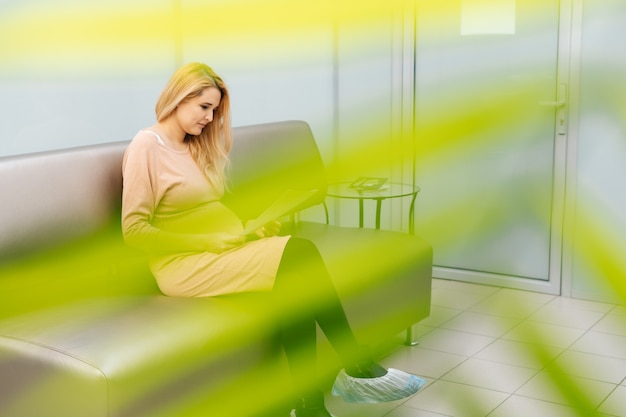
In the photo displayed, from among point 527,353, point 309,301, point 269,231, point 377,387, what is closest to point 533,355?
point 527,353

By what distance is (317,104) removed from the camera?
0.19 metres

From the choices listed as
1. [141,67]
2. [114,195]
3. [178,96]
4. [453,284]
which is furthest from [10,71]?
[114,195]

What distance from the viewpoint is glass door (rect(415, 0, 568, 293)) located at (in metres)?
0.16

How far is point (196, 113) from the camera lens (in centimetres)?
191

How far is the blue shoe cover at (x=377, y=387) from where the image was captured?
1.77 meters

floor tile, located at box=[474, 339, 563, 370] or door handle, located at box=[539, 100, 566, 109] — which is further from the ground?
door handle, located at box=[539, 100, 566, 109]

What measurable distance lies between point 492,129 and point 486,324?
2.0 inches

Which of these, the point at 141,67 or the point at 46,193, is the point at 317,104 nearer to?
the point at 141,67

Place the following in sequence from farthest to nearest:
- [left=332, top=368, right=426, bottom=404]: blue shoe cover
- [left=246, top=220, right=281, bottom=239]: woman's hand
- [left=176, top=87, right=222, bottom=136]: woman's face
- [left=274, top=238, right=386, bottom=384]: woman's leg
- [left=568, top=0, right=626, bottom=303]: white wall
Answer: [left=246, top=220, right=281, bottom=239]: woman's hand → [left=176, top=87, right=222, bottom=136]: woman's face → [left=332, top=368, right=426, bottom=404]: blue shoe cover → [left=274, top=238, right=386, bottom=384]: woman's leg → [left=568, top=0, right=626, bottom=303]: white wall

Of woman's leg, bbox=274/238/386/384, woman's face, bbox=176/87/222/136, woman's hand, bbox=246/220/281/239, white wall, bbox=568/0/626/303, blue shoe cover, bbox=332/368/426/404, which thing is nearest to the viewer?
white wall, bbox=568/0/626/303

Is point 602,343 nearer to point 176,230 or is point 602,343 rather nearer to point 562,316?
point 562,316

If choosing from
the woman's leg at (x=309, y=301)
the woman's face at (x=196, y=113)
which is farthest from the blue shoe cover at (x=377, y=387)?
the woman's face at (x=196, y=113)

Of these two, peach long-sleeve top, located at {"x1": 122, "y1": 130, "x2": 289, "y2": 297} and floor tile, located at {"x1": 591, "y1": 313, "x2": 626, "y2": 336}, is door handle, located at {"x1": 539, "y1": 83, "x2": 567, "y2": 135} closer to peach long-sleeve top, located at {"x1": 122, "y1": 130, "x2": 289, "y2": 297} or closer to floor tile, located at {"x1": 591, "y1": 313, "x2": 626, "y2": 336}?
floor tile, located at {"x1": 591, "y1": 313, "x2": 626, "y2": 336}

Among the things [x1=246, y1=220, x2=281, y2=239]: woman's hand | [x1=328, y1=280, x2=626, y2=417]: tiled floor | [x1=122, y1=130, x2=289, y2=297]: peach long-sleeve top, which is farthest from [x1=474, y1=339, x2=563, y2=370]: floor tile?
[x1=246, y1=220, x2=281, y2=239]: woman's hand
